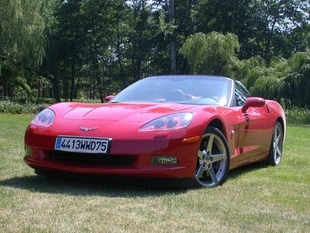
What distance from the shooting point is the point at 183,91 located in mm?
5672

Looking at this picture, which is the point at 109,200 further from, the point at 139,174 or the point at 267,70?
the point at 267,70

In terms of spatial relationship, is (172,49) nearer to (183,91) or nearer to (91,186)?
(183,91)

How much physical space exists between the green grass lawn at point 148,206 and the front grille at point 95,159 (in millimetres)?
221

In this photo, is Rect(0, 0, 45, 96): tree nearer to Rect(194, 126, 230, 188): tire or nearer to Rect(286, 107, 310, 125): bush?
Rect(286, 107, 310, 125): bush

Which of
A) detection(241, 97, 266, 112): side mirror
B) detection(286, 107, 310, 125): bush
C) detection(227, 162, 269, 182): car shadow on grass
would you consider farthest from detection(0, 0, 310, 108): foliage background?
detection(241, 97, 266, 112): side mirror

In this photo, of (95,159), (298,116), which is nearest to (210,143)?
(95,159)

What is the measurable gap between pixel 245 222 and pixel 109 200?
1079 mm

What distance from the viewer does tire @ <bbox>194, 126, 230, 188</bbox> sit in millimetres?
4793

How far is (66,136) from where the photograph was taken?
14.9 feet

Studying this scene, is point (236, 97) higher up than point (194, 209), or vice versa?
point (236, 97)

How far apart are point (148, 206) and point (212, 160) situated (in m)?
1.33

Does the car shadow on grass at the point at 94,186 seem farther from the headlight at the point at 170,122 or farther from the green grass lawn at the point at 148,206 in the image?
the headlight at the point at 170,122

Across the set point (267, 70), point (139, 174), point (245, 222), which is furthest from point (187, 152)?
point (267, 70)

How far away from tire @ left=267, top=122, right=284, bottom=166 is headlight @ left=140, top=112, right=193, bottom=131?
2.28 metres
